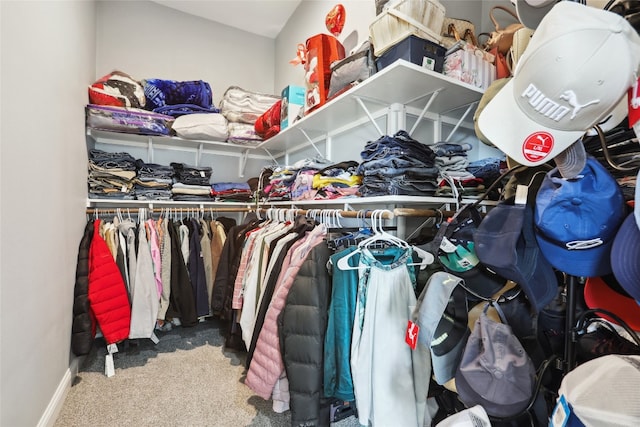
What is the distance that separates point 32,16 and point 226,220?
1957mm

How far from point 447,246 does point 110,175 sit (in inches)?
104

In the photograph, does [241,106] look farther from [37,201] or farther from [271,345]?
[271,345]

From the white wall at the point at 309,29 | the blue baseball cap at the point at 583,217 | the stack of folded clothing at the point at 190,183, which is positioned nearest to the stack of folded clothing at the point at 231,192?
the stack of folded clothing at the point at 190,183

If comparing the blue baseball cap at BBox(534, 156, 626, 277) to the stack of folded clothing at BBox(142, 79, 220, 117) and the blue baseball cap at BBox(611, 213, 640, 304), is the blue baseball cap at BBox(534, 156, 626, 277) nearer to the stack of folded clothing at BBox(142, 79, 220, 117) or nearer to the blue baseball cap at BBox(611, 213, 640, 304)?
the blue baseball cap at BBox(611, 213, 640, 304)

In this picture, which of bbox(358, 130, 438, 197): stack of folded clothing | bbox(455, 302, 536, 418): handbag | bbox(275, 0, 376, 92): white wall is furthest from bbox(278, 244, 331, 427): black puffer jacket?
bbox(275, 0, 376, 92): white wall

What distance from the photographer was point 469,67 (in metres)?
1.44

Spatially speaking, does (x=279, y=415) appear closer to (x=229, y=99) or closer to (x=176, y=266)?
Answer: (x=176, y=266)

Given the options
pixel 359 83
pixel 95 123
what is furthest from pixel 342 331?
pixel 95 123

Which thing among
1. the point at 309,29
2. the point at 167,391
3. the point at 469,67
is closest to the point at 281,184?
the point at 469,67

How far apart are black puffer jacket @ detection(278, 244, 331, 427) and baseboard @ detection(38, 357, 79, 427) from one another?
130 centimetres

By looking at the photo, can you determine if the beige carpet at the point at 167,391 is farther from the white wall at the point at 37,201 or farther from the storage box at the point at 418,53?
the storage box at the point at 418,53

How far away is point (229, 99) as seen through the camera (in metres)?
2.99

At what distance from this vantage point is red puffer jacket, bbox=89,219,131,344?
2.03 m

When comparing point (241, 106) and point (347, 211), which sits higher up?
point (241, 106)
